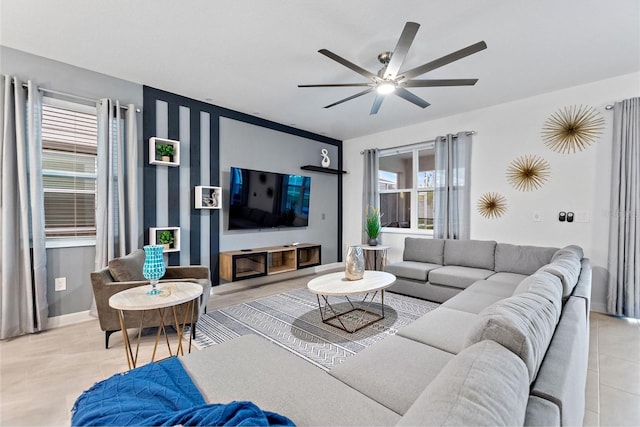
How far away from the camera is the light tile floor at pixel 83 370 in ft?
5.64

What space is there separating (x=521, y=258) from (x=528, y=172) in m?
1.18

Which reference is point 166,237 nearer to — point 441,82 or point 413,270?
point 413,270

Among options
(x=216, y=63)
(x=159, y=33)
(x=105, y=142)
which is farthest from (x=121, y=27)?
(x=105, y=142)

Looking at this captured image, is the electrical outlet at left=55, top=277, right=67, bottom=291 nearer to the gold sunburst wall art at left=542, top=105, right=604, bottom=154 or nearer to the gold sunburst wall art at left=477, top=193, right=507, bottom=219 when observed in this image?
the gold sunburst wall art at left=477, top=193, right=507, bottom=219

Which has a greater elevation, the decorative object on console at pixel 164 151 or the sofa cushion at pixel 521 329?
the decorative object on console at pixel 164 151

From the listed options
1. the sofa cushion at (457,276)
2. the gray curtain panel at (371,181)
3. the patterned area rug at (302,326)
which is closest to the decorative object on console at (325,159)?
the gray curtain panel at (371,181)

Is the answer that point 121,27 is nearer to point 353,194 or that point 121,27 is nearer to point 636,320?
point 353,194

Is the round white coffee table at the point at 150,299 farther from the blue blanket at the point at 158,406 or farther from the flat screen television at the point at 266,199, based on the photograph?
the flat screen television at the point at 266,199

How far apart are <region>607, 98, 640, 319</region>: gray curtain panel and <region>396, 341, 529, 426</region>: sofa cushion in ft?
11.7

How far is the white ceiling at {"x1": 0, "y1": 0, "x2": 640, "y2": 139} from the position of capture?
217 centimetres

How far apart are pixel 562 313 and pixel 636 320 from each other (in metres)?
2.75

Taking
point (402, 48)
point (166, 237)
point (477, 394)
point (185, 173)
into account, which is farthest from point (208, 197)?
point (477, 394)

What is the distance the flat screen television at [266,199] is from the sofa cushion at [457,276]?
244 centimetres

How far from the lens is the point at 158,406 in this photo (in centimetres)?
101
